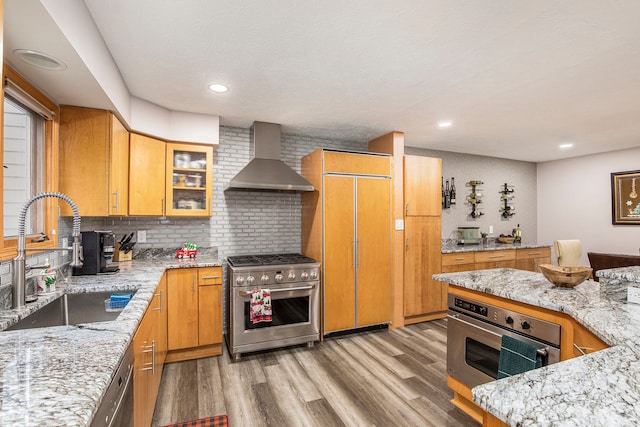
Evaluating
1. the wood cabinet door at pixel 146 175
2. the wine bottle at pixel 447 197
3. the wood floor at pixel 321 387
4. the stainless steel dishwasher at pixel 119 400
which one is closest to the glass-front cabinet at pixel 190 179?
the wood cabinet door at pixel 146 175

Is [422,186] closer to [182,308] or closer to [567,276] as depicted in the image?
[567,276]

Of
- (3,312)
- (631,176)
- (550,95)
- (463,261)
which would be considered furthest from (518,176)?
(3,312)

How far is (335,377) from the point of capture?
2697mm

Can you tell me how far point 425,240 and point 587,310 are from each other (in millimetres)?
2614

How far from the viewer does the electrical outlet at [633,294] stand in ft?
5.20

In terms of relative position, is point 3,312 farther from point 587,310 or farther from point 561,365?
point 587,310

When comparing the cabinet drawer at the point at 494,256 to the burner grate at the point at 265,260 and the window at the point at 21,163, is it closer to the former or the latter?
the burner grate at the point at 265,260

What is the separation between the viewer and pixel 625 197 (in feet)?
16.1

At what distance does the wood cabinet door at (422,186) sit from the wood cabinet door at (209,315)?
2488mm

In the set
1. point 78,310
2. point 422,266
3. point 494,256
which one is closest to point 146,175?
point 78,310

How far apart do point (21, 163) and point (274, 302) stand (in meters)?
2.28

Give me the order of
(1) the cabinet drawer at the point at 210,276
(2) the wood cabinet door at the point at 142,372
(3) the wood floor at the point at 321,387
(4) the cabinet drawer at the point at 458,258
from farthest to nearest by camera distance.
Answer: (4) the cabinet drawer at the point at 458,258
(1) the cabinet drawer at the point at 210,276
(3) the wood floor at the point at 321,387
(2) the wood cabinet door at the point at 142,372

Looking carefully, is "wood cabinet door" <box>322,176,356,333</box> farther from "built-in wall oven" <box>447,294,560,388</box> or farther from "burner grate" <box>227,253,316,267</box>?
"built-in wall oven" <box>447,294,560,388</box>

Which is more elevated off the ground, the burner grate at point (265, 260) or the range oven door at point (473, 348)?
the burner grate at point (265, 260)
